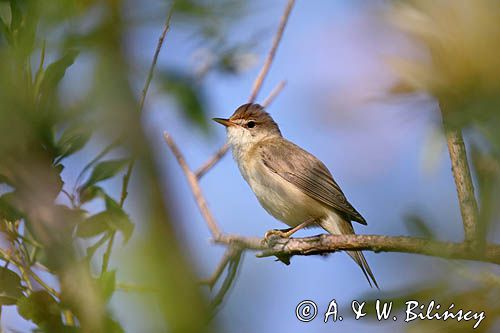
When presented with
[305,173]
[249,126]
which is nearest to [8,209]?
[305,173]

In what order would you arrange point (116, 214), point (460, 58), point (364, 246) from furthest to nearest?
point (364, 246)
point (116, 214)
point (460, 58)

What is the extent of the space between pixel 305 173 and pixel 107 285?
443 centimetres

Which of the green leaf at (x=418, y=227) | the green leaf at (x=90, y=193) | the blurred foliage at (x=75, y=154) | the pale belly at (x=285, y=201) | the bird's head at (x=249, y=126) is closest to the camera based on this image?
the blurred foliage at (x=75, y=154)

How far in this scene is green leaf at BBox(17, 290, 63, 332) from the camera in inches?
37.7

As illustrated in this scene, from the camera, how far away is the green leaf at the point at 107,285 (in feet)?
2.45

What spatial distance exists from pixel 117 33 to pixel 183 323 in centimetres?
35

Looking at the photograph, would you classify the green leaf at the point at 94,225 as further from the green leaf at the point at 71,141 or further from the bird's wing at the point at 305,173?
the bird's wing at the point at 305,173

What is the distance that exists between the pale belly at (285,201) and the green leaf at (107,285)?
4102mm

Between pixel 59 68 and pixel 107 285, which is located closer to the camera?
pixel 107 285

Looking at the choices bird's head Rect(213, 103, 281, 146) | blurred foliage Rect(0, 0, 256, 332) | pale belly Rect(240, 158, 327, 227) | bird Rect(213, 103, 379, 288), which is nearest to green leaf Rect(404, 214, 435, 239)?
blurred foliage Rect(0, 0, 256, 332)

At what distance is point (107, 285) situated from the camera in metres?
0.77

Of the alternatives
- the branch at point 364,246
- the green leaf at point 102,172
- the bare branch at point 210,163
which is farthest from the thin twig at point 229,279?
the bare branch at point 210,163

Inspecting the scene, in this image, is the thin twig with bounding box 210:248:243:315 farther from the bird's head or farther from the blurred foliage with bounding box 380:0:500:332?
the bird's head

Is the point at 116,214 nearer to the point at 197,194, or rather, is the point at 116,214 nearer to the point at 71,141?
the point at 71,141
